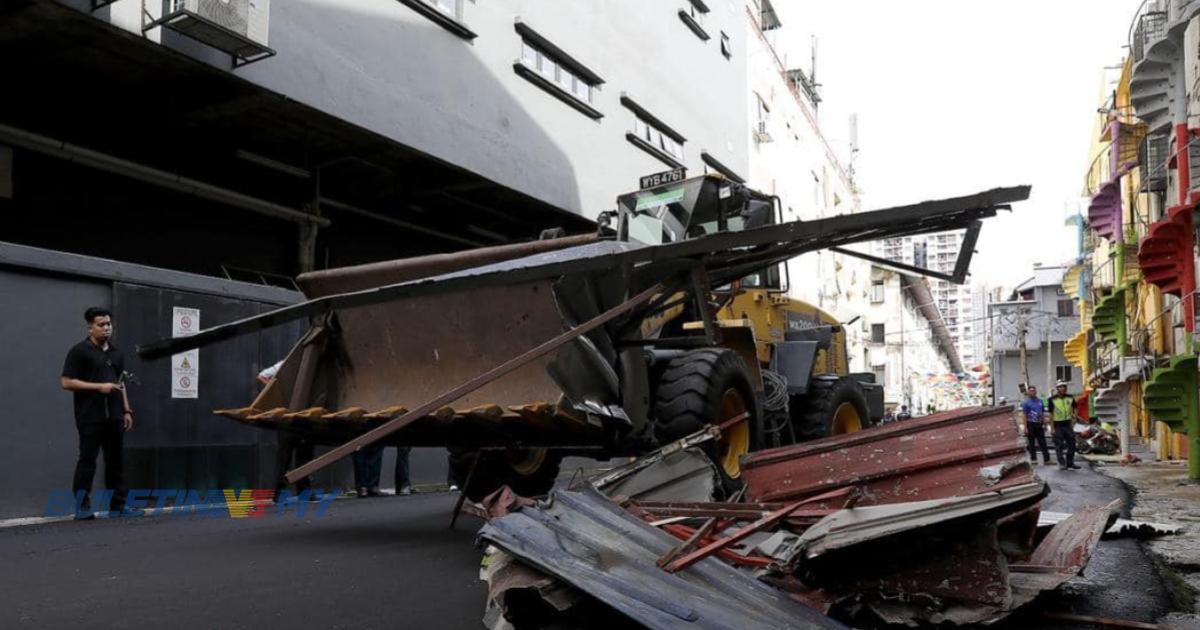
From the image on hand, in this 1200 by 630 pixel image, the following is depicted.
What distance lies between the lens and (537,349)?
195 inches

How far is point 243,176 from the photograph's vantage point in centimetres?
1323

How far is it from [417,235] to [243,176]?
394cm

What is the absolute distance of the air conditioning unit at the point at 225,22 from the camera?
8688mm

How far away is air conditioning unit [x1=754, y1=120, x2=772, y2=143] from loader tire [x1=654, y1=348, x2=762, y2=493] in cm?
2545

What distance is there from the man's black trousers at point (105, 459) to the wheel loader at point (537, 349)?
2.12m

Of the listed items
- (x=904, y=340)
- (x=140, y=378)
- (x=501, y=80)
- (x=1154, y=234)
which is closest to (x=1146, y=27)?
(x=1154, y=234)

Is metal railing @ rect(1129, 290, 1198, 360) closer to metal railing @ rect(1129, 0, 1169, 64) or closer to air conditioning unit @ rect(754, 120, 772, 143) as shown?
metal railing @ rect(1129, 0, 1169, 64)

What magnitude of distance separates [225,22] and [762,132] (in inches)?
979

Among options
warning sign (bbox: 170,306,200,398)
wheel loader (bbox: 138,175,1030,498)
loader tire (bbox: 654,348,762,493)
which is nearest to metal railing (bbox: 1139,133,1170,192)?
wheel loader (bbox: 138,175,1030,498)

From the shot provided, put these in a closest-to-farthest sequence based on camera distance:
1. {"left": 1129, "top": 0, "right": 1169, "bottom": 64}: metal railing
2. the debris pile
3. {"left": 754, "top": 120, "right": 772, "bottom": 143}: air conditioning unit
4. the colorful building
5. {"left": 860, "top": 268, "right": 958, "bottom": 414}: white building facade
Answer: the debris pile, the colorful building, {"left": 1129, "top": 0, "right": 1169, "bottom": 64}: metal railing, {"left": 754, "top": 120, "right": 772, "bottom": 143}: air conditioning unit, {"left": 860, "top": 268, "right": 958, "bottom": 414}: white building facade

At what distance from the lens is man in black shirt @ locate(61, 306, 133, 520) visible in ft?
25.1

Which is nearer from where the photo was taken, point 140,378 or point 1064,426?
point 140,378

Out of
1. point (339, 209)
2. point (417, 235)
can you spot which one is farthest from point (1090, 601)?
point (417, 235)

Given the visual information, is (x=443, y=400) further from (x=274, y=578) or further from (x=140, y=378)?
(x=140, y=378)
